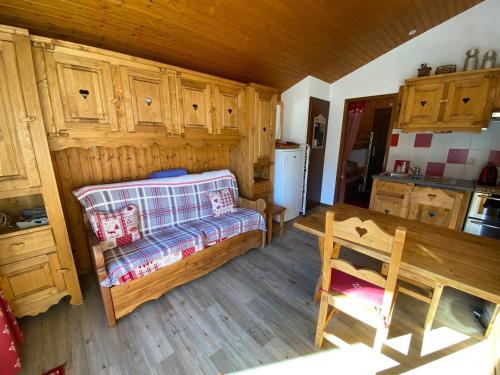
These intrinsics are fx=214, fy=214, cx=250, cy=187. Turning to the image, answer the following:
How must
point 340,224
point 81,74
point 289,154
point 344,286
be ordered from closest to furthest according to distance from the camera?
point 340,224, point 344,286, point 81,74, point 289,154

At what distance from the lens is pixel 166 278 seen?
73.3 inches

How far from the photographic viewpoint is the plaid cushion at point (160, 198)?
1.95 meters

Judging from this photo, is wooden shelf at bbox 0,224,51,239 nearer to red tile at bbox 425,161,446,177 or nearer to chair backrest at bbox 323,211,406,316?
chair backrest at bbox 323,211,406,316

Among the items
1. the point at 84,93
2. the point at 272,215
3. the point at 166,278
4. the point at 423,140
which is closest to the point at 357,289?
the point at 166,278

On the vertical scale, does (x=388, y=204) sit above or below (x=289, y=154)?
below

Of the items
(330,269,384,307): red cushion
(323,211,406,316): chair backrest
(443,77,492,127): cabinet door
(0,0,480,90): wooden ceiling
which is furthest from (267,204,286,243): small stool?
(443,77,492,127): cabinet door

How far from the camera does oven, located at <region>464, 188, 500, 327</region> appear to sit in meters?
2.13

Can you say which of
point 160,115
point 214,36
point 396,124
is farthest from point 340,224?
point 396,124

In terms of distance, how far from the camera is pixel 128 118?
191 centimetres

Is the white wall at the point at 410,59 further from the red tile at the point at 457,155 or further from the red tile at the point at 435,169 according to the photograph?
the red tile at the point at 435,169

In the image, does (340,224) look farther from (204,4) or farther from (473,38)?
(473,38)

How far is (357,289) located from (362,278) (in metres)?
0.20

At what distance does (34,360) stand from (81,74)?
2.01m

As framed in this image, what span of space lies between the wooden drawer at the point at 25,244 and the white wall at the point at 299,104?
3.32m
